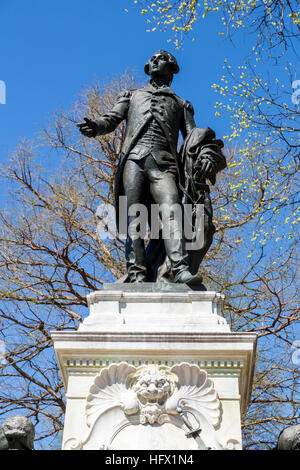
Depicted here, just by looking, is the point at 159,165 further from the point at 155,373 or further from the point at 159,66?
the point at 155,373

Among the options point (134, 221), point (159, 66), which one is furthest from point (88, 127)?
point (159, 66)

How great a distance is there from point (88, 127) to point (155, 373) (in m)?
2.92

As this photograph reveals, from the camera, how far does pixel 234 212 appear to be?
623 inches

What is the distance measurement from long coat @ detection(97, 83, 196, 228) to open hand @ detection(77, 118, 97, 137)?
6 centimetres

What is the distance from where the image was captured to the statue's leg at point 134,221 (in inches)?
255

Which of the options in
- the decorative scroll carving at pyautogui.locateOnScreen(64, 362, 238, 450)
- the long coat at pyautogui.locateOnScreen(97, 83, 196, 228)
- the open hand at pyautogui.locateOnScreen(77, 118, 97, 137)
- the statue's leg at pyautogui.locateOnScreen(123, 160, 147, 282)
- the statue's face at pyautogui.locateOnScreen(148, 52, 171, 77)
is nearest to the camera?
the decorative scroll carving at pyautogui.locateOnScreen(64, 362, 238, 450)

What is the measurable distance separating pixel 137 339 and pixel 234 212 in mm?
10781

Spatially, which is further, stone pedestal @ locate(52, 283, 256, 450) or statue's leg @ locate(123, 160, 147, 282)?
statue's leg @ locate(123, 160, 147, 282)

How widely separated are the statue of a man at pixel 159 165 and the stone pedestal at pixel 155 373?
69 centimetres

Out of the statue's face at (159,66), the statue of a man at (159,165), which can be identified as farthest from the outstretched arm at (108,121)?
the statue's face at (159,66)

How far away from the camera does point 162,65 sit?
7.56m

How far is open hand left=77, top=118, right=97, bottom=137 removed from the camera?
22.6ft

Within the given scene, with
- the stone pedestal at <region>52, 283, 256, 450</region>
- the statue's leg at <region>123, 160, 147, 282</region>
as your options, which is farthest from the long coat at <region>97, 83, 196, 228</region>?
the stone pedestal at <region>52, 283, 256, 450</region>

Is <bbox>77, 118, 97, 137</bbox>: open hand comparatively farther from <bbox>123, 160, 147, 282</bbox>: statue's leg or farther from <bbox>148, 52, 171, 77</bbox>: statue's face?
<bbox>148, 52, 171, 77</bbox>: statue's face
